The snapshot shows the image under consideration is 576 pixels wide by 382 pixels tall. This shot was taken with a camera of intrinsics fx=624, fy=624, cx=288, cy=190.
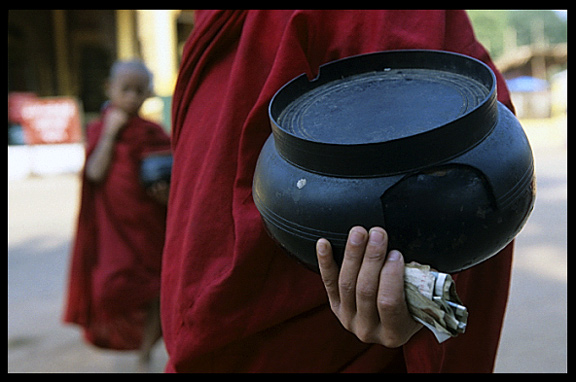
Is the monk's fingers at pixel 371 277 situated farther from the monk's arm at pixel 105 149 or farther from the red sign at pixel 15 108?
the red sign at pixel 15 108

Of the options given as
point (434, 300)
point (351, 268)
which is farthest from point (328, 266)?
point (434, 300)

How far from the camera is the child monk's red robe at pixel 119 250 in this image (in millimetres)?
2439

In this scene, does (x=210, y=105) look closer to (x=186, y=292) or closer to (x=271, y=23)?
(x=271, y=23)

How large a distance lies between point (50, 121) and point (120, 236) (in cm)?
665

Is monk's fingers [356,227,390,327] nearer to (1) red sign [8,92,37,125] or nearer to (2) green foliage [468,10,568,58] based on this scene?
(1) red sign [8,92,37,125]

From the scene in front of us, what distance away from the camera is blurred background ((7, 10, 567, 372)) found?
8.81ft

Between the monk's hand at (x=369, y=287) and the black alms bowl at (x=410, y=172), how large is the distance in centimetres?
2

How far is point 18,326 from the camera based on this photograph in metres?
2.92

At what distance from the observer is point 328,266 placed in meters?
0.77

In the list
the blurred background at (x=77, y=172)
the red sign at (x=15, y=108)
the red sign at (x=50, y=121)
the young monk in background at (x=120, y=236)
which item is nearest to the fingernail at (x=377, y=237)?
the young monk in background at (x=120, y=236)

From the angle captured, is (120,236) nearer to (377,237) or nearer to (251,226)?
(251,226)
